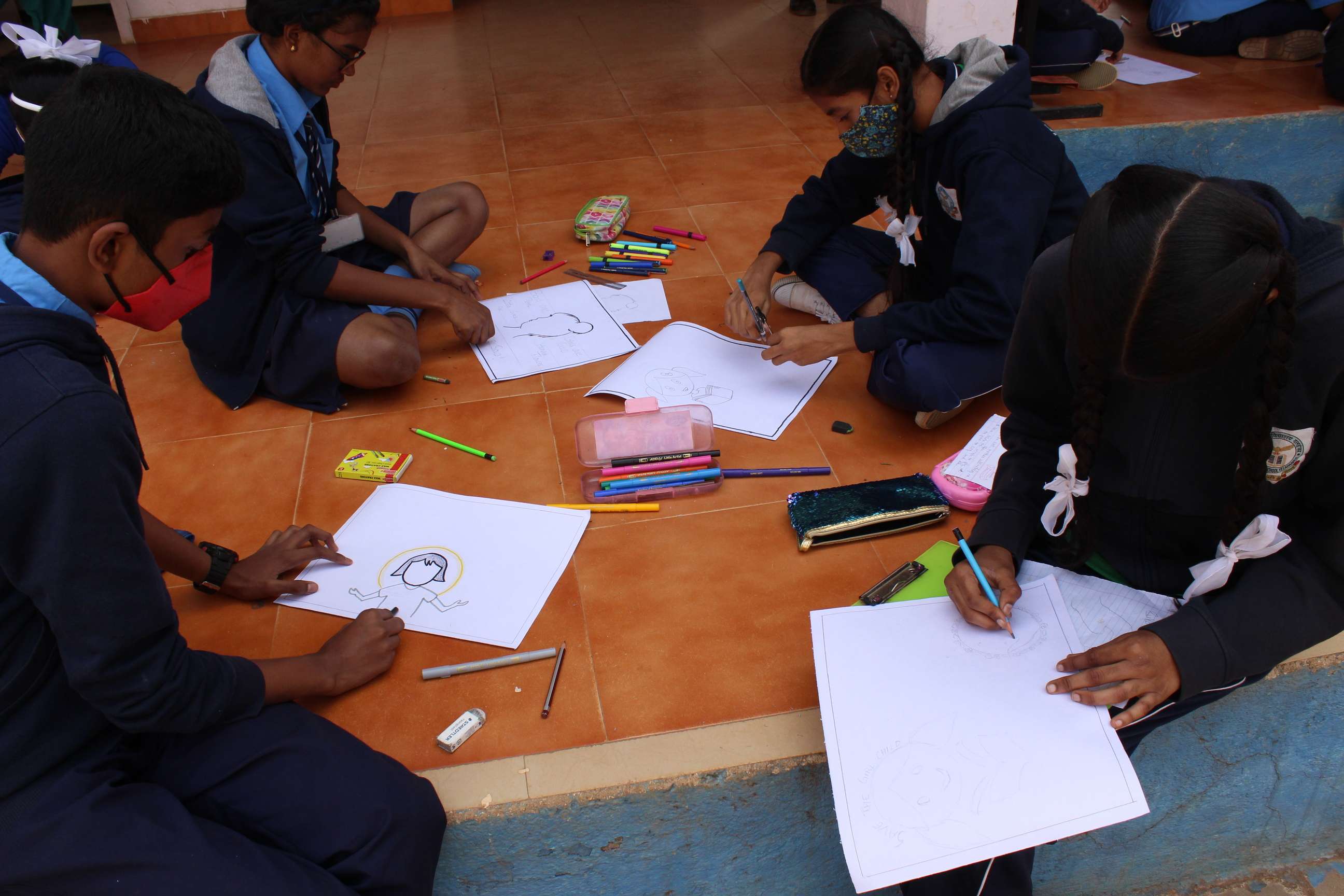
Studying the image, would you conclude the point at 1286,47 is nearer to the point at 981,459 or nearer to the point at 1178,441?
the point at 981,459

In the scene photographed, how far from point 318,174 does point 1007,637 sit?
1.87 metres

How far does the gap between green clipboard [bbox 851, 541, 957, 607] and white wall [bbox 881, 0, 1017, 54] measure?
8.62 ft

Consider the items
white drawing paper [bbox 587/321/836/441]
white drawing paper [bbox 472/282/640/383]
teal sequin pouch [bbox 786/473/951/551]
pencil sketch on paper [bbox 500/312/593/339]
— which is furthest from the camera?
pencil sketch on paper [bbox 500/312/593/339]

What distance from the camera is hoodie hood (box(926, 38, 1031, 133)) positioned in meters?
1.84

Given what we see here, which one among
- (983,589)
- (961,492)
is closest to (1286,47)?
(961,492)

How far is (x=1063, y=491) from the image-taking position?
51.0 inches

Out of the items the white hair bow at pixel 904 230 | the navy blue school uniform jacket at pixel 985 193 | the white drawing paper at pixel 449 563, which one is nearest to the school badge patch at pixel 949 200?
the navy blue school uniform jacket at pixel 985 193

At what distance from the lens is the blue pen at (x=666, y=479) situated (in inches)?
73.0

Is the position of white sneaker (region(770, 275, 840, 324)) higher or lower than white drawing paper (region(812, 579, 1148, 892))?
lower

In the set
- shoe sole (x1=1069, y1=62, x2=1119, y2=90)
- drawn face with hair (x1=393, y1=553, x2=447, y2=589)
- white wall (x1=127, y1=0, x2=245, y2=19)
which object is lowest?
white wall (x1=127, y1=0, x2=245, y2=19)

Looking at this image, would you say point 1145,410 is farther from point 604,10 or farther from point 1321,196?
point 604,10

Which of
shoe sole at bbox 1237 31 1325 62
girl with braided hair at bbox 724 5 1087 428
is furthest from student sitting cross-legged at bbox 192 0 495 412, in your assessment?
shoe sole at bbox 1237 31 1325 62

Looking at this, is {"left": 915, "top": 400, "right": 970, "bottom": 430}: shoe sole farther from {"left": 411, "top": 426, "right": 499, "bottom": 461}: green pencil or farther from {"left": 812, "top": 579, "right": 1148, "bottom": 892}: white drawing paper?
{"left": 411, "top": 426, "right": 499, "bottom": 461}: green pencil

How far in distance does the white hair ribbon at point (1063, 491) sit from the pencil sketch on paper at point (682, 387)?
888mm
